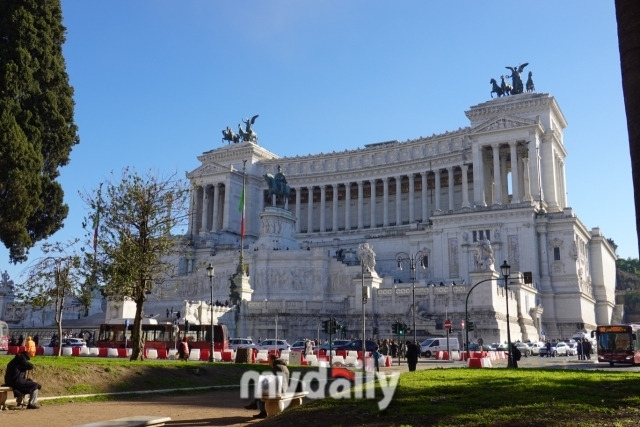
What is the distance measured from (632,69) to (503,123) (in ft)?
254

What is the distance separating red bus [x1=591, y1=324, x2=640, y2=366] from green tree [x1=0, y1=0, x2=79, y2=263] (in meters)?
30.9

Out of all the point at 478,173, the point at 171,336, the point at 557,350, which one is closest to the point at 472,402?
→ the point at 171,336

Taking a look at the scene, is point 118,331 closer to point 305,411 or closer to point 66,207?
point 66,207

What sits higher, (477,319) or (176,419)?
(477,319)

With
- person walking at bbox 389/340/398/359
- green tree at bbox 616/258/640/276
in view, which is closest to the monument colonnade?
person walking at bbox 389/340/398/359

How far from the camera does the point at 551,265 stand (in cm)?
7481

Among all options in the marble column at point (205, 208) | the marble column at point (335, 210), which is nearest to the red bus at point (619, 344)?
the marble column at point (335, 210)

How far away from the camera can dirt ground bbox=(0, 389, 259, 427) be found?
608 inches

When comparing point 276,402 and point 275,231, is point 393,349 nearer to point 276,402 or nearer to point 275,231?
point 276,402

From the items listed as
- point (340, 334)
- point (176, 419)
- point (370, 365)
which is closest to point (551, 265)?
point (340, 334)

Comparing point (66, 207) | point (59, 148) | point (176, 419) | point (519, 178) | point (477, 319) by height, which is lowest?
point (176, 419)

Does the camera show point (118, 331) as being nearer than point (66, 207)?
No

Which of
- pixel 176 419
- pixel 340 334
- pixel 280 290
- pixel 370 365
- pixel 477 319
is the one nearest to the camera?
pixel 176 419

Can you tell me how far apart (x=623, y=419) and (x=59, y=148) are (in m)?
27.9
